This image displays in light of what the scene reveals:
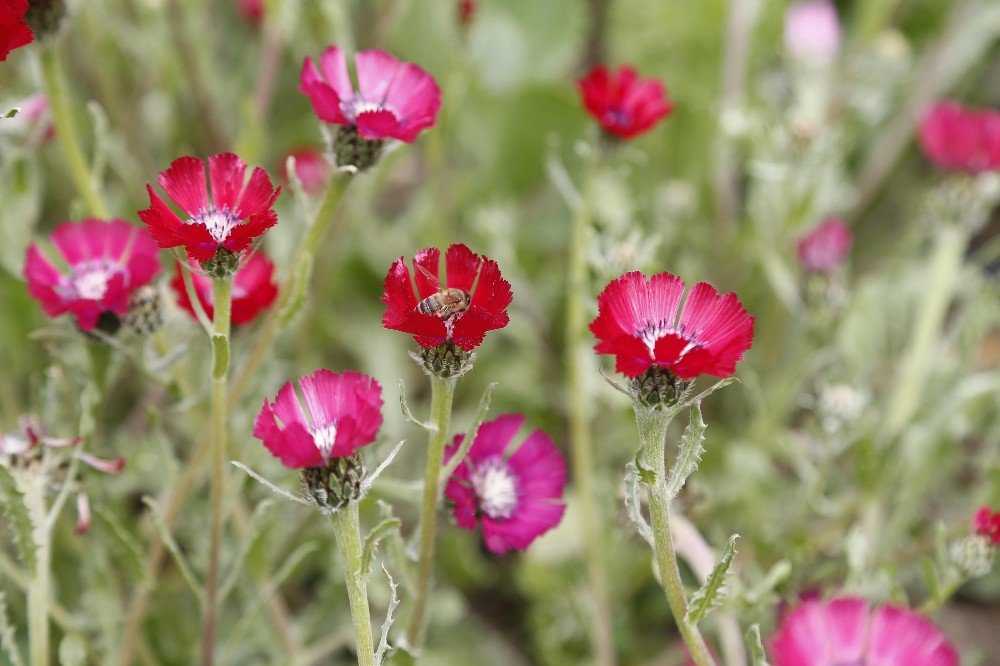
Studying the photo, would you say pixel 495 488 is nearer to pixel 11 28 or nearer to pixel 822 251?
pixel 11 28

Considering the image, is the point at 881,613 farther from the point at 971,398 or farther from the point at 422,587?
the point at 971,398

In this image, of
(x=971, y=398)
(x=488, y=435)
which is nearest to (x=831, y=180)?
(x=971, y=398)

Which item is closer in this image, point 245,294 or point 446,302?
point 446,302

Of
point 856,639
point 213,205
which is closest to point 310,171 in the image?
point 213,205

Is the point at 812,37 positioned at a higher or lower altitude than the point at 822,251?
higher

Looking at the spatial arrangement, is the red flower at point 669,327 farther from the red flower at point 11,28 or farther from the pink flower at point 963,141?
the pink flower at point 963,141

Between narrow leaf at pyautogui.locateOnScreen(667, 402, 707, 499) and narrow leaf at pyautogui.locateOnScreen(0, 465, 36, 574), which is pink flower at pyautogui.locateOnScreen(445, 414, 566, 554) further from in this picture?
narrow leaf at pyautogui.locateOnScreen(0, 465, 36, 574)
